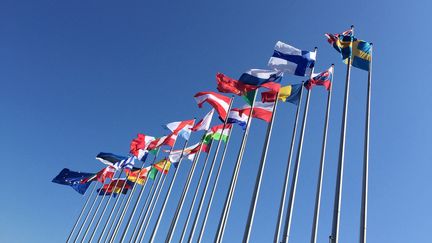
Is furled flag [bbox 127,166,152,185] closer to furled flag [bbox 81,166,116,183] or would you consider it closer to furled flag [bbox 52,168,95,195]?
furled flag [bbox 81,166,116,183]

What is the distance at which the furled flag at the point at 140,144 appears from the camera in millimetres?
32375

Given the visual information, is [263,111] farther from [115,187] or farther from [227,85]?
[115,187]

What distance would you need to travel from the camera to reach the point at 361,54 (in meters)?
17.9

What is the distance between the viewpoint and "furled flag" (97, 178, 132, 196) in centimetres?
3771

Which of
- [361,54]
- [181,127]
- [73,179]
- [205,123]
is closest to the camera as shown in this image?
[361,54]

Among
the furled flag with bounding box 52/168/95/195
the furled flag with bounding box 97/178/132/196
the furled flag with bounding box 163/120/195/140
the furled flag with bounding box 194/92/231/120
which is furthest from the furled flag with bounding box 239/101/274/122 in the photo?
the furled flag with bounding box 52/168/95/195

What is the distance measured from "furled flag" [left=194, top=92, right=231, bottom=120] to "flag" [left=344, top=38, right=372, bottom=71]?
838cm

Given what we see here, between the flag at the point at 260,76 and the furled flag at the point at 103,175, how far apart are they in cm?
2067

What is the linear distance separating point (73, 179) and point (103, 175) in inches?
113

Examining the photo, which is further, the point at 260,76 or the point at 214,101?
the point at 214,101

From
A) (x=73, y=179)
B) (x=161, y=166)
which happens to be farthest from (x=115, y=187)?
(x=161, y=166)

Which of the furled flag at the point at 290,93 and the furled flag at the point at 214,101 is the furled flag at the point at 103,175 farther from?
the furled flag at the point at 290,93

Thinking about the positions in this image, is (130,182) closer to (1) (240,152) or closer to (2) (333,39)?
(1) (240,152)

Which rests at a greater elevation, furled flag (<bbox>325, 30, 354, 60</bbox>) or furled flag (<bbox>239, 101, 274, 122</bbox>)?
furled flag (<bbox>325, 30, 354, 60</bbox>)
